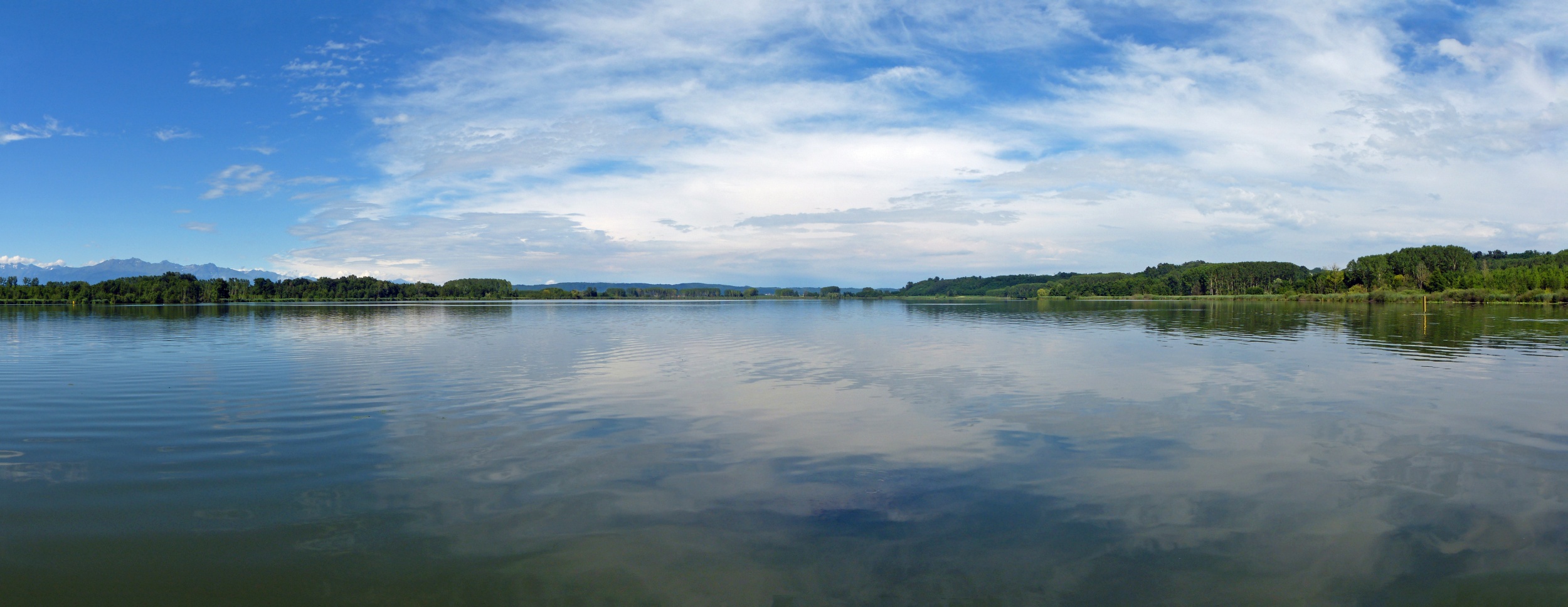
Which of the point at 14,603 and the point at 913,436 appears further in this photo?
the point at 913,436

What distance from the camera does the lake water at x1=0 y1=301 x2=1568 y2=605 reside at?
634cm

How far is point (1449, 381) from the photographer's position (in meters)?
19.1

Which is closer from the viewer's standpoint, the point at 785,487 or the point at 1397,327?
the point at 785,487

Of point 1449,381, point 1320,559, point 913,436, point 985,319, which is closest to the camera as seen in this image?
point 1320,559

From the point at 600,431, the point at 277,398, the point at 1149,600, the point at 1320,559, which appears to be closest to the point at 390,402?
the point at 277,398

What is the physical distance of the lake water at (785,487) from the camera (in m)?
6.34

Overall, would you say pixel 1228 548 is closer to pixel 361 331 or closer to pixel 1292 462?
pixel 1292 462

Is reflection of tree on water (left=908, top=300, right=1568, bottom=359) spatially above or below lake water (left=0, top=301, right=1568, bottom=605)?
above

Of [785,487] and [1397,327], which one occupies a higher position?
[1397,327]

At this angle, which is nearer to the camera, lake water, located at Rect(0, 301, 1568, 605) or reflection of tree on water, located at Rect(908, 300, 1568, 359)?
lake water, located at Rect(0, 301, 1568, 605)

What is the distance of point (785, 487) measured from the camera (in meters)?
9.27

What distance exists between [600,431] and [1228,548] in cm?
962

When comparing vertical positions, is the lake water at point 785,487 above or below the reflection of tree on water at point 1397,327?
below

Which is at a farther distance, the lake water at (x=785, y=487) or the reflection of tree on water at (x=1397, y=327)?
the reflection of tree on water at (x=1397, y=327)
